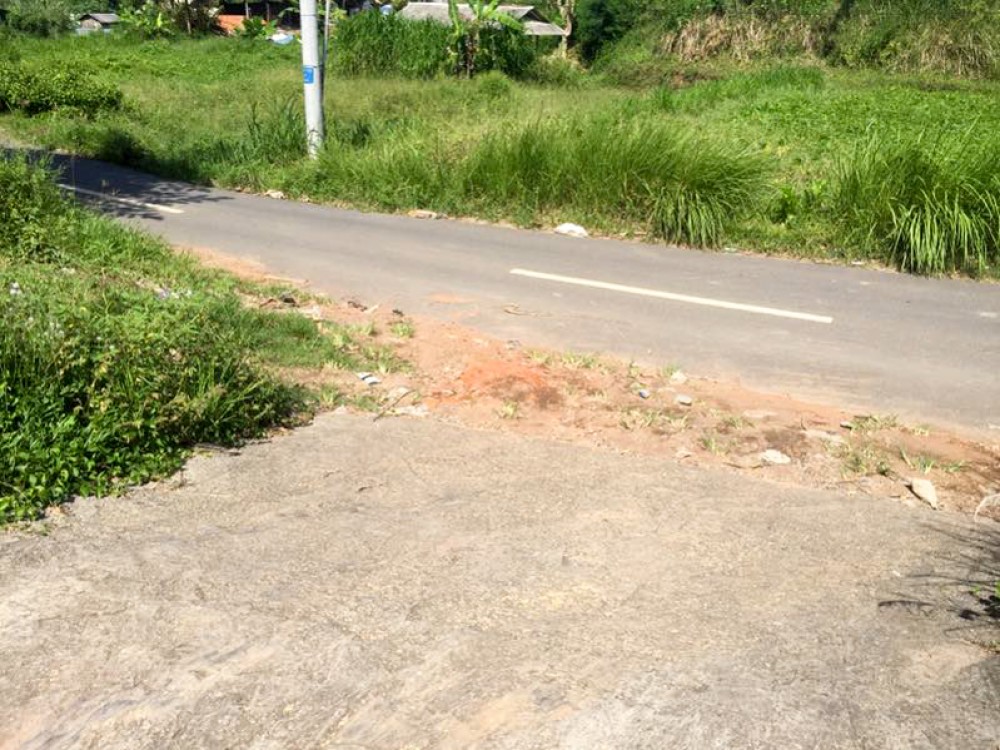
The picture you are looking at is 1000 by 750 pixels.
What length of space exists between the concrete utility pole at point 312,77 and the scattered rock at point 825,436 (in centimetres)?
992

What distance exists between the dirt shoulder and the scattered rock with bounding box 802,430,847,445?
1 centimetres

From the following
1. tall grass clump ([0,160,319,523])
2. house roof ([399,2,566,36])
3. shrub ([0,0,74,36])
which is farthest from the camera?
shrub ([0,0,74,36])

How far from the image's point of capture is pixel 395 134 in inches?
579

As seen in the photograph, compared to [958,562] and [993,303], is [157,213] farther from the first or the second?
[958,562]

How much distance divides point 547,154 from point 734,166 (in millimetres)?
2166

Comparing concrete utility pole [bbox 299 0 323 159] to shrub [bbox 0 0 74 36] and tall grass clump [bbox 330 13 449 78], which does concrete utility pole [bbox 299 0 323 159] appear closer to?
tall grass clump [bbox 330 13 449 78]

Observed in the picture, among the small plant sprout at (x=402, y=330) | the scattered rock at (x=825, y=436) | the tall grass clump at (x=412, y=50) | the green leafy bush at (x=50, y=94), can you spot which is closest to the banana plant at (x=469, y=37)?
the tall grass clump at (x=412, y=50)

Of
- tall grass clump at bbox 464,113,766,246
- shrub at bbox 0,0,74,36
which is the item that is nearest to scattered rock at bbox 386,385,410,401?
tall grass clump at bbox 464,113,766,246

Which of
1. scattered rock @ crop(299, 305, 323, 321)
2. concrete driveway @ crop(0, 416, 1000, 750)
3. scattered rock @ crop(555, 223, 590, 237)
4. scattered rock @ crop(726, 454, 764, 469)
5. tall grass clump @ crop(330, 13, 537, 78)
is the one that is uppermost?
tall grass clump @ crop(330, 13, 537, 78)

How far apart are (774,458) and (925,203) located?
5.70 metres

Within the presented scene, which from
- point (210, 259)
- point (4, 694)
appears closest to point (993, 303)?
point (210, 259)

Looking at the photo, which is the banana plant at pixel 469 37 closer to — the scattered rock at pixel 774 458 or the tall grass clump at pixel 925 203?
the tall grass clump at pixel 925 203

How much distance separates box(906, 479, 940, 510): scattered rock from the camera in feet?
16.5

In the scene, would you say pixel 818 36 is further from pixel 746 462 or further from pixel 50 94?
pixel 746 462
